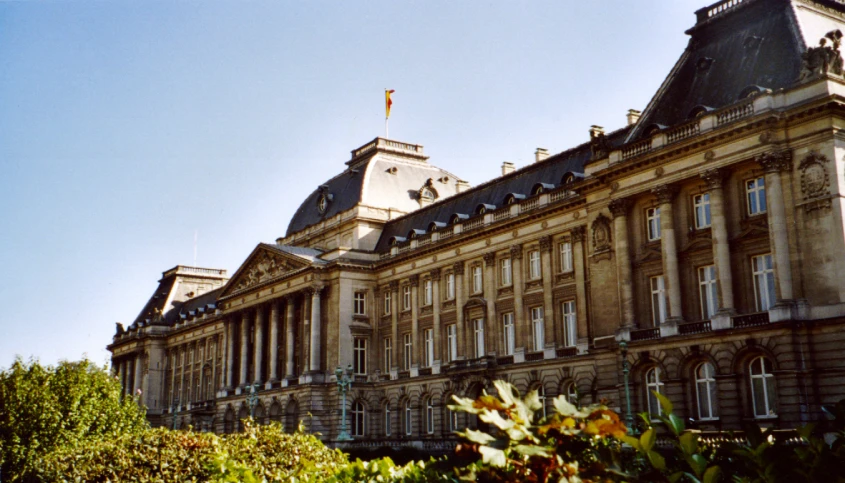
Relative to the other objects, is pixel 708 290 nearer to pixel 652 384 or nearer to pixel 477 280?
pixel 652 384

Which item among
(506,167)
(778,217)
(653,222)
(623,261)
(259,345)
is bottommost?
(259,345)

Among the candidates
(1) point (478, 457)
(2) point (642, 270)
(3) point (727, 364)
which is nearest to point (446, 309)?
(2) point (642, 270)

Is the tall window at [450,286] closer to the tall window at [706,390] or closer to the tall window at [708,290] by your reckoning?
the tall window at [708,290]

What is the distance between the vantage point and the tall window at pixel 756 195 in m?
37.9

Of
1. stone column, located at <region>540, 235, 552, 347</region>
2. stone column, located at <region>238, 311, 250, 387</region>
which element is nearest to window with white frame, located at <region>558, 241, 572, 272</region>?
stone column, located at <region>540, 235, 552, 347</region>

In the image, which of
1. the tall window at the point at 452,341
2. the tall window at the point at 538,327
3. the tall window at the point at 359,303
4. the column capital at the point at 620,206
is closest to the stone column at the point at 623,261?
the column capital at the point at 620,206

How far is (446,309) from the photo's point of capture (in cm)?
6206

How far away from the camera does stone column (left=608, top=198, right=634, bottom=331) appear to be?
42.4 meters

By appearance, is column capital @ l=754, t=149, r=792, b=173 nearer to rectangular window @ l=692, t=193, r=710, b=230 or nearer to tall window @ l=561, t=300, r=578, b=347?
rectangular window @ l=692, t=193, r=710, b=230

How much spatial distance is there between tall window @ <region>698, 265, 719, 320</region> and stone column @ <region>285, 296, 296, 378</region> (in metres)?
40.3

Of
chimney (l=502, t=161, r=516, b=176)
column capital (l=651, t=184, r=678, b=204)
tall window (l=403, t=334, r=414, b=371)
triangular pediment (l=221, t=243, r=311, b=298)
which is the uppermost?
chimney (l=502, t=161, r=516, b=176)

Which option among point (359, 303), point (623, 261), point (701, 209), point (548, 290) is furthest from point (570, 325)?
point (359, 303)

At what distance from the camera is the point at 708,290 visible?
3972 cm

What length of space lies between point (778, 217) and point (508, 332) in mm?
23369
